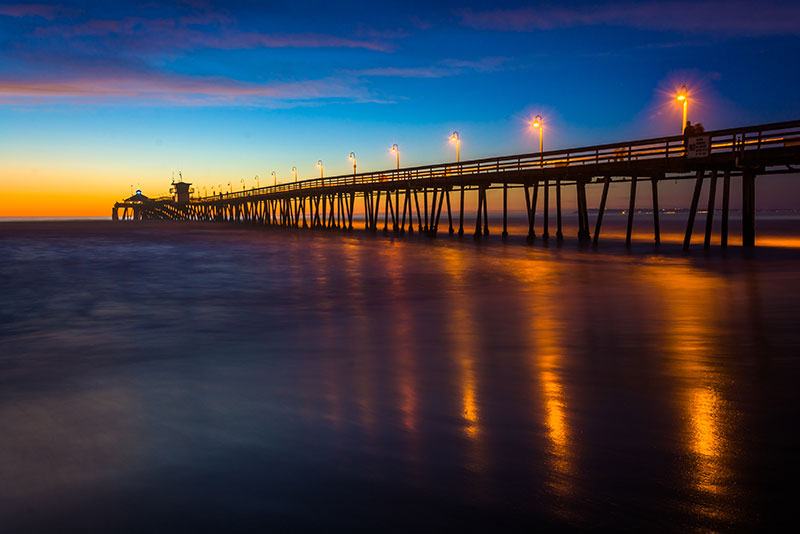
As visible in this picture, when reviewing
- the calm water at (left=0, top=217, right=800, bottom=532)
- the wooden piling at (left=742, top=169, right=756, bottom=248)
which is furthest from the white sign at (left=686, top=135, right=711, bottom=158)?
the calm water at (left=0, top=217, right=800, bottom=532)

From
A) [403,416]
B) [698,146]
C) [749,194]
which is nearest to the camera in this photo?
[403,416]

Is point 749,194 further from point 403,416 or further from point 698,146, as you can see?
point 403,416

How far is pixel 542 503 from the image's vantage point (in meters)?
3.69

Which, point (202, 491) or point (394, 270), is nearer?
point (202, 491)

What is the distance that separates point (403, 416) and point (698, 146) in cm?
2227

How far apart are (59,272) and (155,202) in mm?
163113

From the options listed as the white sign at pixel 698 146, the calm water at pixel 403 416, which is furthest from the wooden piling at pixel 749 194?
the calm water at pixel 403 416

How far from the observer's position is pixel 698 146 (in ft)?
78.6

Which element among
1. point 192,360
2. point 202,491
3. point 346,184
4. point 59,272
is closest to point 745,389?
point 202,491

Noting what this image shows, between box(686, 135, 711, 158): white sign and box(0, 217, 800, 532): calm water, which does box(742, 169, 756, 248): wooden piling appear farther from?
box(0, 217, 800, 532): calm water

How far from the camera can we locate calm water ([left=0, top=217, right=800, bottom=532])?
369 centimetres

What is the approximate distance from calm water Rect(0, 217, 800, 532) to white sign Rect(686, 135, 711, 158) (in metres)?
12.4

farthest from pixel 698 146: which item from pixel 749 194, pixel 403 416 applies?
pixel 403 416

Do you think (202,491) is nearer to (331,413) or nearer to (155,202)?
(331,413)
